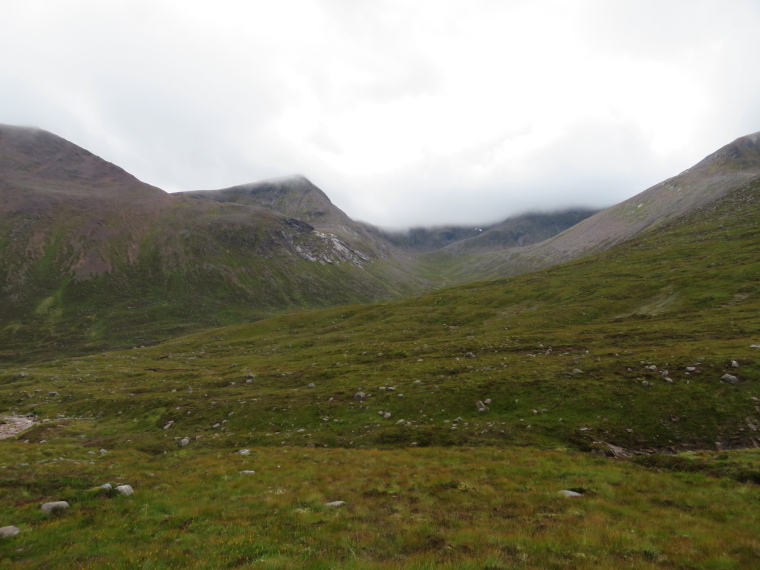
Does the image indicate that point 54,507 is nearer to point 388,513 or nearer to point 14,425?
point 388,513

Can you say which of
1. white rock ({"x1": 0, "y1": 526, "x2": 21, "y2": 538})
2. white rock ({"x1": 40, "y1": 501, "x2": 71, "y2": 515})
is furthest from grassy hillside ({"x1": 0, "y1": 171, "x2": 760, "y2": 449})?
white rock ({"x1": 0, "y1": 526, "x2": 21, "y2": 538})

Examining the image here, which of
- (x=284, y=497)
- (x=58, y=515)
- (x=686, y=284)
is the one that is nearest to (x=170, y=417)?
(x=58, y=515)

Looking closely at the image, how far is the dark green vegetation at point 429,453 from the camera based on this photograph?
9742 millimetres

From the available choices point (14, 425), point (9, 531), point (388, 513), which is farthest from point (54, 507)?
point (14, 425)

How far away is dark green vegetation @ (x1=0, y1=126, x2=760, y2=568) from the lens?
32.0ft

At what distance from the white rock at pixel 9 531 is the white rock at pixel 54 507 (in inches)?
55.8

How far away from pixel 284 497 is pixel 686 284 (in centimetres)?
7016

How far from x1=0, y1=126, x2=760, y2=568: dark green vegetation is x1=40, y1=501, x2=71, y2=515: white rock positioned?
42cm

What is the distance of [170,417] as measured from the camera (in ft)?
105

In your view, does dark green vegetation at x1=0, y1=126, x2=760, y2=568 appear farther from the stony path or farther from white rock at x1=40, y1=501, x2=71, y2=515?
the stony path

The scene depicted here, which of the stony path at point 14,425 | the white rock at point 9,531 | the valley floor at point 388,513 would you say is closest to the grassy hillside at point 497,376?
the stony path at point 14,425

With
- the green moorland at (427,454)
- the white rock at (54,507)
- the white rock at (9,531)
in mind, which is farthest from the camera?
the white rock at (54,507)

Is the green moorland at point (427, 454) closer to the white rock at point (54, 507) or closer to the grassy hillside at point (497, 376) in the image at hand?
the grassy hillside at point (497, 376)

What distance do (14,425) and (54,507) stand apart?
2905 centimetres
